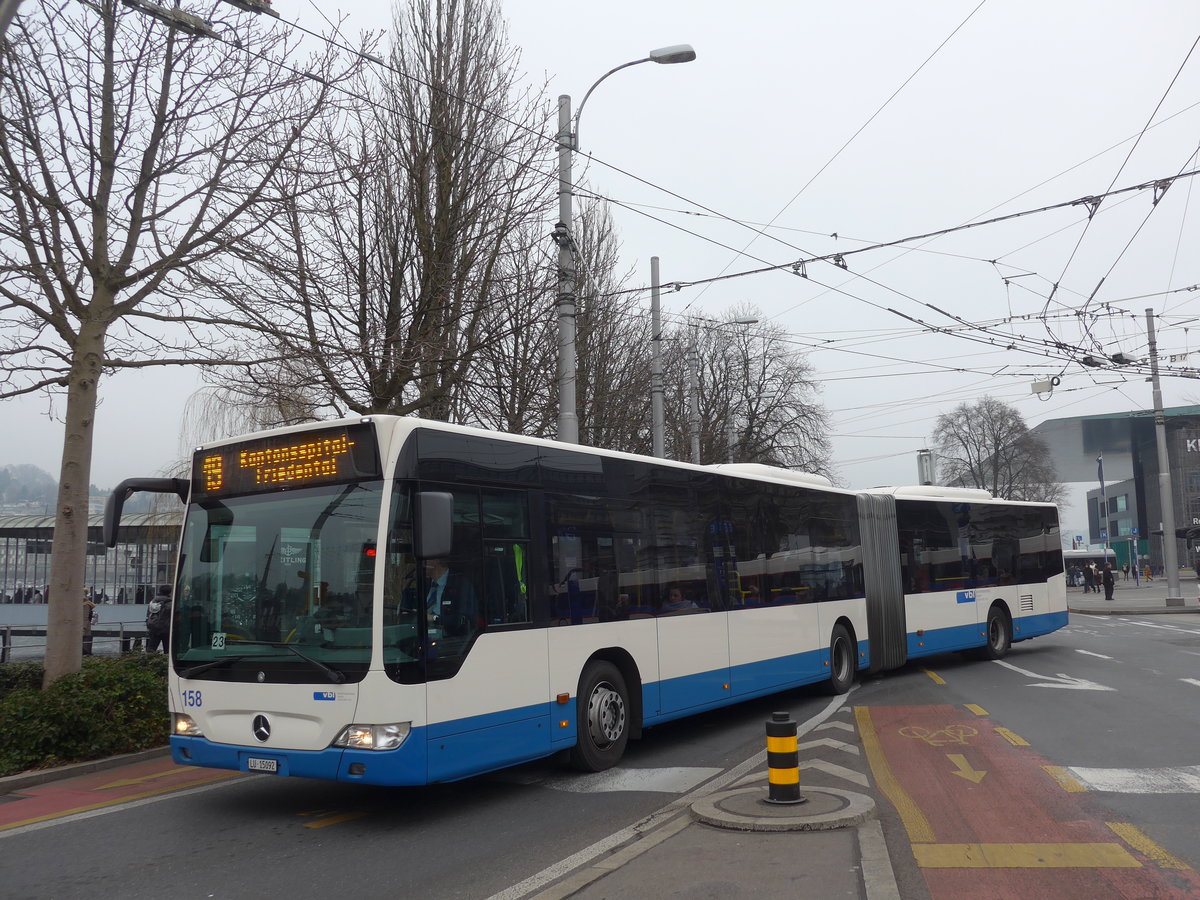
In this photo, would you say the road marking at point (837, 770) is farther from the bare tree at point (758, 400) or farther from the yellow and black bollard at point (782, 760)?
the bare tree at point (758, 400)

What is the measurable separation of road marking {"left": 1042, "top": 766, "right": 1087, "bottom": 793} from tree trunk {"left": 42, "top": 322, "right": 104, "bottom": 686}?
9.44m

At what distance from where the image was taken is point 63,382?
11.4 m

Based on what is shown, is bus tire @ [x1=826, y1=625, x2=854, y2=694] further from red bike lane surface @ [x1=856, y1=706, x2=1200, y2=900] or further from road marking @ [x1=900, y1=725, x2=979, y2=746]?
red bike lane surface @ [x1=856, y1=706, x2=1200, y2=900]

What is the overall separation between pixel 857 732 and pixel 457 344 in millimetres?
8630

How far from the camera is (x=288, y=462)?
7.93 metres

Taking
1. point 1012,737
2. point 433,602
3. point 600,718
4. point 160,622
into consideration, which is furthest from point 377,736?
point 160,622

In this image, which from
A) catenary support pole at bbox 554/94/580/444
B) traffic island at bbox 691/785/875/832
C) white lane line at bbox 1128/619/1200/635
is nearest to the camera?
traffic island at bbox 691/785/875/832

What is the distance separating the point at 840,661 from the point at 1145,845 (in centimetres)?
848

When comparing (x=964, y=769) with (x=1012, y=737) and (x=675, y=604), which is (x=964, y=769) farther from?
(x=675, y=604)

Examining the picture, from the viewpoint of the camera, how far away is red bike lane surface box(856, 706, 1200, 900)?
5594 mm

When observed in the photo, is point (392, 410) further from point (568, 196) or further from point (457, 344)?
point (568, 196)

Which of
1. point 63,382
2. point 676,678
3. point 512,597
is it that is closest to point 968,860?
point 512,597

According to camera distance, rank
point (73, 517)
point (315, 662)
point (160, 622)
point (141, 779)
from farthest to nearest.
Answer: point (160, 622) → point (73, 517) → point (141, 779) → point (315, 662)

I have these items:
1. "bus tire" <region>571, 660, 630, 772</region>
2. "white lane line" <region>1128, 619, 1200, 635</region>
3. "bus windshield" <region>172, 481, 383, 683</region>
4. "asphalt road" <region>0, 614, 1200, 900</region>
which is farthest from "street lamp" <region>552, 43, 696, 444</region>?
"white lane line" <region>1128, 619, 1200, 635</region>
